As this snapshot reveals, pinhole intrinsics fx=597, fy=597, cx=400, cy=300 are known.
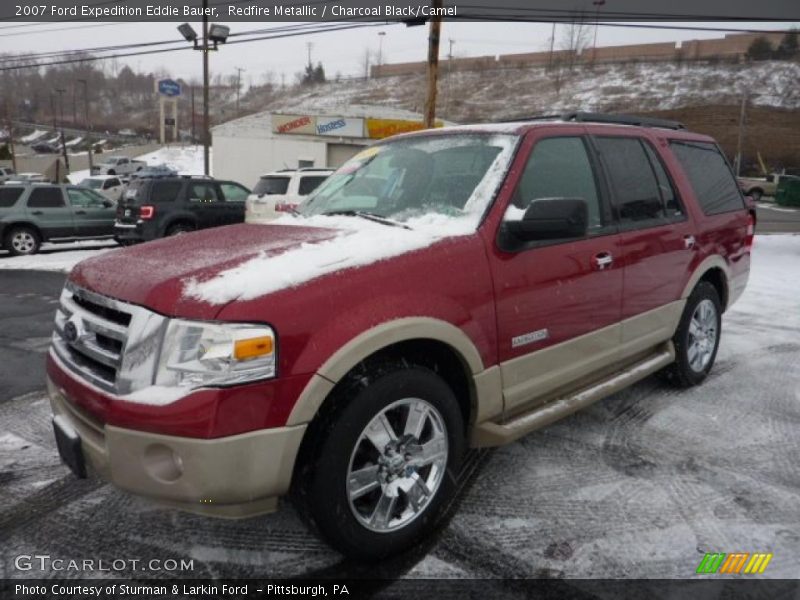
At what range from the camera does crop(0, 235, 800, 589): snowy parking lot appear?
2.57m

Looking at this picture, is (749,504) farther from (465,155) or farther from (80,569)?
(80,569)

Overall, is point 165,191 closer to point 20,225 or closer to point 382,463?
point 20,225

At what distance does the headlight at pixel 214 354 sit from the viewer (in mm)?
2092

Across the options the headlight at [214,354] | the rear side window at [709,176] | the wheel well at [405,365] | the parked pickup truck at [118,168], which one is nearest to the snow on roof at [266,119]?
the parked pickup truck at [118,168]

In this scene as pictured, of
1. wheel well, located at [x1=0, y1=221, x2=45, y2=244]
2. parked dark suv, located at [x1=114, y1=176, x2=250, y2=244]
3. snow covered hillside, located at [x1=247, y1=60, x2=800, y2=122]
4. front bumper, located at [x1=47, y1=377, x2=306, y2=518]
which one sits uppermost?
snow covered hillside, located at [x1=247, y1=60, x2=800, y2=122]

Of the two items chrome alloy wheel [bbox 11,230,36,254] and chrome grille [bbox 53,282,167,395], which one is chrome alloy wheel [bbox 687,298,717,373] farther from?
chrome alloy wheel [bbox 11,230,36,254]

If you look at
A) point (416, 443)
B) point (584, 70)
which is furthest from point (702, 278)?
point (584, 70)

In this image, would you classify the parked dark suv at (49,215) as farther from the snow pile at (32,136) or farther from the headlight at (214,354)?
the snow pile at (32,136)

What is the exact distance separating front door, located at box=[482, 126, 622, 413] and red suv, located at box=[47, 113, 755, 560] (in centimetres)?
1

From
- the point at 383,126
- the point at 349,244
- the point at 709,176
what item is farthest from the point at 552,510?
the point at 383,126

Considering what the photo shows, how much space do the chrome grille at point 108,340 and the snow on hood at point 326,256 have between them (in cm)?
22

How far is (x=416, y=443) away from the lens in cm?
263

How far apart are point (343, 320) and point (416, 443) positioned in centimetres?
72

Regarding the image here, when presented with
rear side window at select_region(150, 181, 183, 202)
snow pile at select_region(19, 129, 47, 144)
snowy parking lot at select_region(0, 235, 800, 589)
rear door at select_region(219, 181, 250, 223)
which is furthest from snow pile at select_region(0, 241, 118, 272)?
snow pile at select_region(19, 129, 47, 144)
